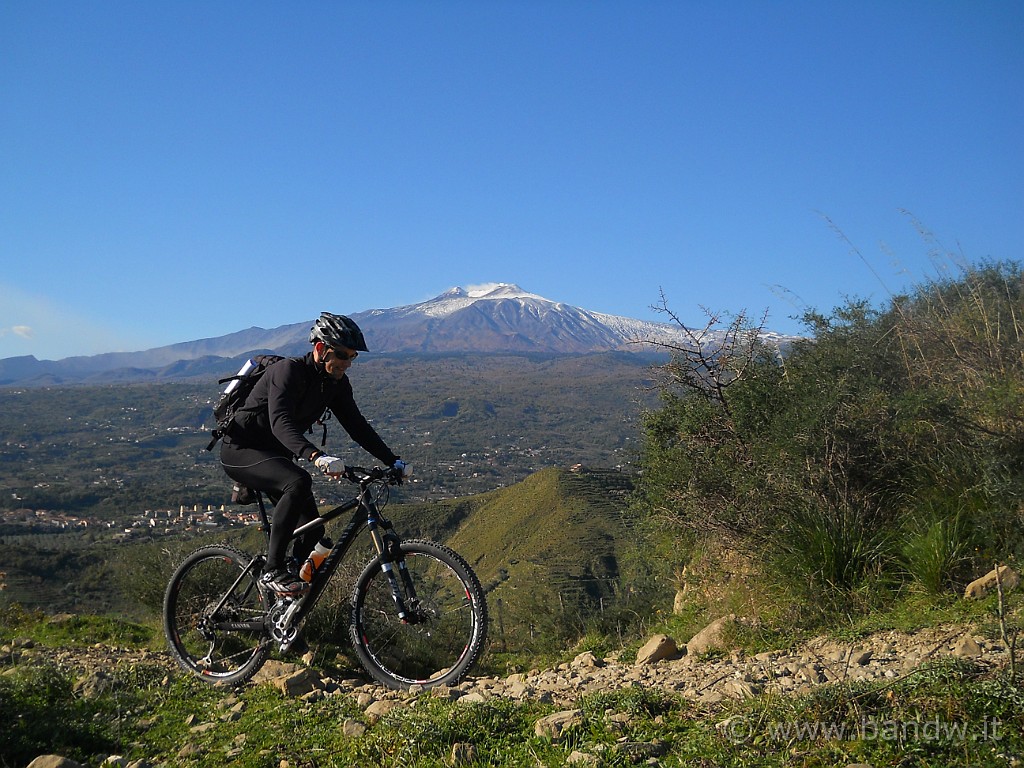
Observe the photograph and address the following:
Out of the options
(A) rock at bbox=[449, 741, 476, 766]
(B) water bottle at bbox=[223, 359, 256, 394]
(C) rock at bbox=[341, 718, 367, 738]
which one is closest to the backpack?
(B) water bottle at bbox=[223, 359, 256, 394]

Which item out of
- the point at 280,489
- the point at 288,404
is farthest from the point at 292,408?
the point at 280,489

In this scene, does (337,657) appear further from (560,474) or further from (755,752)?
(560,474)

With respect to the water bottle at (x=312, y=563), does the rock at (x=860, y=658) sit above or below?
below

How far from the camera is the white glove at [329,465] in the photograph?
4676 millimetres

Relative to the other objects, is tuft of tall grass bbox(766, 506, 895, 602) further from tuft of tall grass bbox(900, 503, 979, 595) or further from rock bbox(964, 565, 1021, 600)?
rock bbox(964, 565, 1021, 600)

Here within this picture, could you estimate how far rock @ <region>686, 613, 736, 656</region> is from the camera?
5.65 meters

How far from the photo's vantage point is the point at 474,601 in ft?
16.2

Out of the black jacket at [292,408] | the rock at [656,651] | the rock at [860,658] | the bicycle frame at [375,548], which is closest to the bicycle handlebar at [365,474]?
the bicycle frame at [375,548]

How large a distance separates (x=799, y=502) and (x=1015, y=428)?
1.81m

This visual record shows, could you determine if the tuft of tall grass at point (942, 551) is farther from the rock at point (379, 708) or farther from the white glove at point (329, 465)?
the white glove at point (329, 465)

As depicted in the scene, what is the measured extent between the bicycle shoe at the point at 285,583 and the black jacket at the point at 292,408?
85cm

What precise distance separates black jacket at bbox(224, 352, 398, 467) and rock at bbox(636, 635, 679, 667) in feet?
7.95

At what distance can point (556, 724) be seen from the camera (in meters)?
3.59

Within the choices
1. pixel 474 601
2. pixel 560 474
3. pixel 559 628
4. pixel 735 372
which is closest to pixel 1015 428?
pixel 735 372
